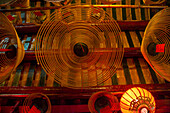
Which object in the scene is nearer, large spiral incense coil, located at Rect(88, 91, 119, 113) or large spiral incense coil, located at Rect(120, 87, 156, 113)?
large spiral incense coil, located at Rect(120, 87, 156, 113)

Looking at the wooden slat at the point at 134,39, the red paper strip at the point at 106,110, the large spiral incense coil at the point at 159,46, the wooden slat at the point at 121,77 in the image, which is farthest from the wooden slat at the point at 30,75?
the wooden slat at the point at 134,39

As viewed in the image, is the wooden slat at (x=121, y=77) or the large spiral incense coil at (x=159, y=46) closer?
the large spiral incense coil at (x=159, y=46)

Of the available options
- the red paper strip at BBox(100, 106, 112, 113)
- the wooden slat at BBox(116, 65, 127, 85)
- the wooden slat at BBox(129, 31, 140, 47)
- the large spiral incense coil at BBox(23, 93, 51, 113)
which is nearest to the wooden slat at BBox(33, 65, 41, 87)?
the large spiral incense coil at BBox(23, 93, 51, 113)

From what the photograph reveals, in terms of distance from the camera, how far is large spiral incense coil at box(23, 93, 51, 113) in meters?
2.20

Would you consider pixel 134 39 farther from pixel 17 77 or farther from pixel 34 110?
pixel 17 77

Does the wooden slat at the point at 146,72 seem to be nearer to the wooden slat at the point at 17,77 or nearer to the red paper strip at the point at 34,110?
the red paper strip at the point at 34,110

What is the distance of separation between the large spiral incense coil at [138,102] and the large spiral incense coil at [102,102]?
0.98 feet

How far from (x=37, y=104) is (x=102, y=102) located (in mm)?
1167

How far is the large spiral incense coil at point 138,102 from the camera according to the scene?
1.80 metres

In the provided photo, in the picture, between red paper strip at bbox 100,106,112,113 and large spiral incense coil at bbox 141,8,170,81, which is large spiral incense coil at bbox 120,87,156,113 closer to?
red paper strip at bbox 100,106,112,113

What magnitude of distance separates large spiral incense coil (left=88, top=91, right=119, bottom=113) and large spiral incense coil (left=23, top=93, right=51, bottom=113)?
76cm

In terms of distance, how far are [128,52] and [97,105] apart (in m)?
1.61

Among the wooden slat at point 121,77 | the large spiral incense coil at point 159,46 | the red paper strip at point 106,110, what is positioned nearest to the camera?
the large spiral incense coil at point 159,46

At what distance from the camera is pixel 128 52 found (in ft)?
10.6
